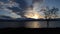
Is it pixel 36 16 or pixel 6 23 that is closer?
pixel 6 23

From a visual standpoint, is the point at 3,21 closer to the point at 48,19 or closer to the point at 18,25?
the point at 18,25

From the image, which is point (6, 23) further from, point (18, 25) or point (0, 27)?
point (18, 25)

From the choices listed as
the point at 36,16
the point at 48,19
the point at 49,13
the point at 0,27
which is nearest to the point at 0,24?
the point at 0,27

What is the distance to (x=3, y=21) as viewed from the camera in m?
5.03
